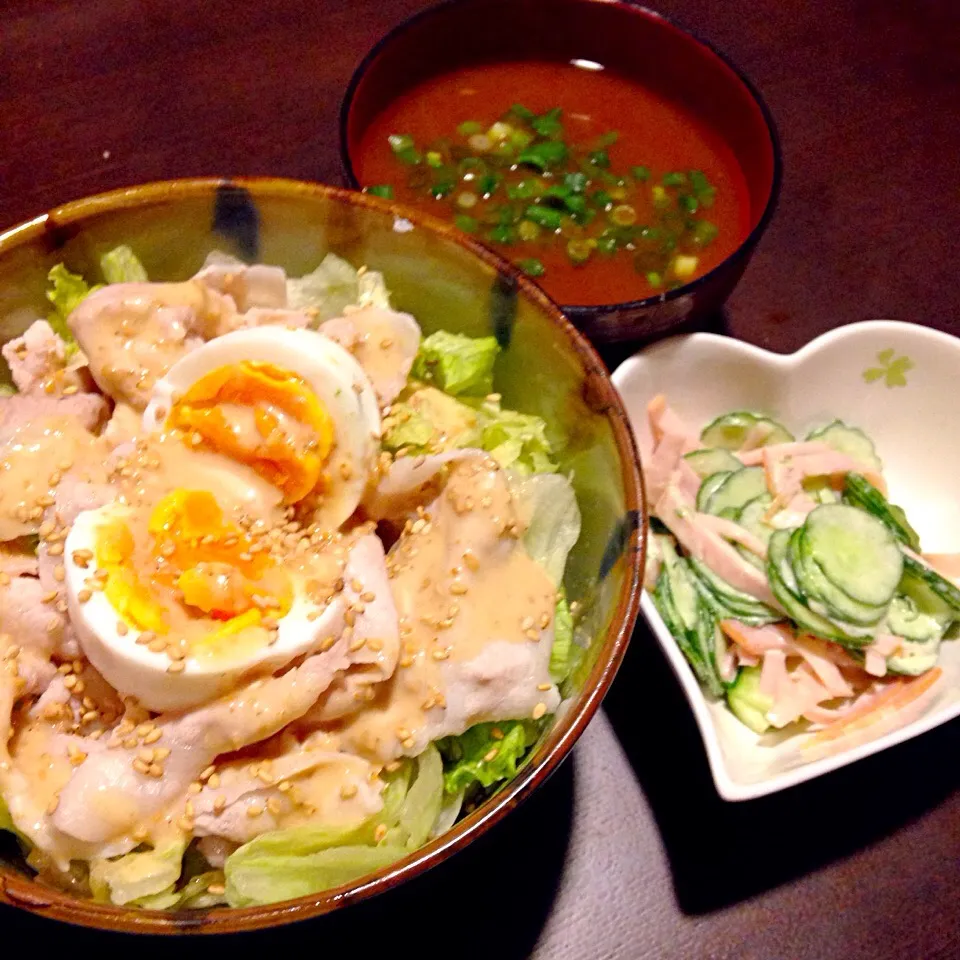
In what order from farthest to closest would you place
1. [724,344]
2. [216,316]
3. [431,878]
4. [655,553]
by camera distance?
1. [724,344]
2. [655,553]
3. [216,316]
4. [431,878]

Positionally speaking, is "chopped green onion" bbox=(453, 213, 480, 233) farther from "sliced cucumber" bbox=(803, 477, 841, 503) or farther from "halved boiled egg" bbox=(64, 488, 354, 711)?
"halved boiled egg" bbox=(64, 488, 354, 711)

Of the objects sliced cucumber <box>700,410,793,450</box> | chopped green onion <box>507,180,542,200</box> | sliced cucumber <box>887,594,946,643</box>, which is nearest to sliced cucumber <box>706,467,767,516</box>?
sliced cucumber <box>700,410,793,450</box>

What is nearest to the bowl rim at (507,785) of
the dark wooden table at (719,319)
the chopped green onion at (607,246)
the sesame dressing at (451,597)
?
the dark wooden table at (719,319)

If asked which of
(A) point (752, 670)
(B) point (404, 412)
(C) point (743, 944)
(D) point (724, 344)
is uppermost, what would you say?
(B) point (404, 412)

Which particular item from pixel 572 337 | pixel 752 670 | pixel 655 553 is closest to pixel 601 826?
pixel 752 670

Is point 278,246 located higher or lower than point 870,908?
higher

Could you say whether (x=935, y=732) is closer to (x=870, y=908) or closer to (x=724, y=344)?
(x=870, y=908)

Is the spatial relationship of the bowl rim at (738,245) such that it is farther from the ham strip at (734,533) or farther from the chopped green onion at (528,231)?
the ham strip at (734,533)
